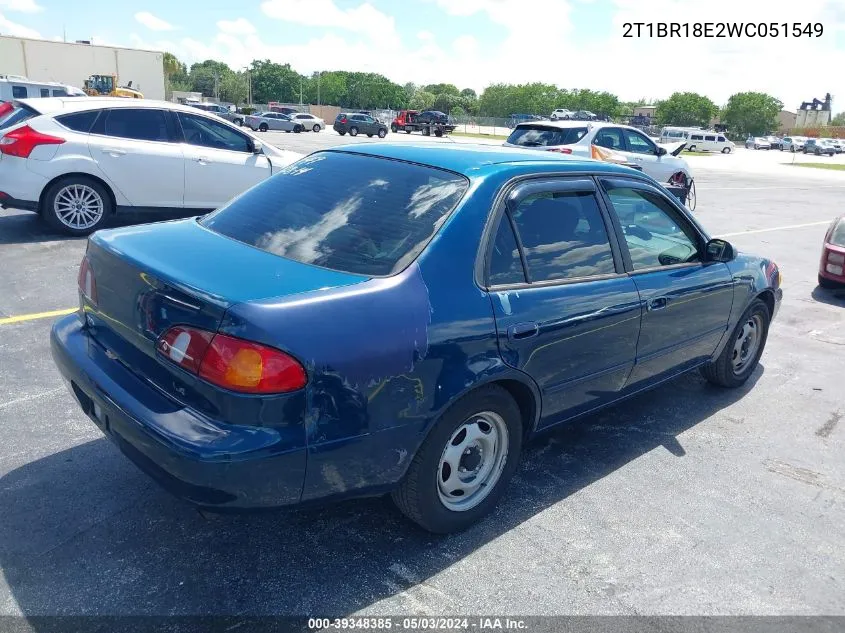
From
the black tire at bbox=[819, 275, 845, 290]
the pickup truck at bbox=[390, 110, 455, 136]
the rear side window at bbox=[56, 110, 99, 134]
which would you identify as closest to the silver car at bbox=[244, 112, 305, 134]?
the pickup truck at bbox=[390, 110, 455, 136]

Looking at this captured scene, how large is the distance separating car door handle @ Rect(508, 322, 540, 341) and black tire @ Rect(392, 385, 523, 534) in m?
0.23

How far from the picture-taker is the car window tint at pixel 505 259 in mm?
2980

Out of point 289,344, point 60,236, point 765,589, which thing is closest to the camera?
point 289,344

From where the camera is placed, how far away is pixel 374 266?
276cm

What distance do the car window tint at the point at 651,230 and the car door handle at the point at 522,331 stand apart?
99 cm

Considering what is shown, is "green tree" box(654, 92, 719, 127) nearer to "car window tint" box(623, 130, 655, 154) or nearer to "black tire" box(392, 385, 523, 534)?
"car window tint" box(623, 130, 655, 154)

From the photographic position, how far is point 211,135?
8758 mm

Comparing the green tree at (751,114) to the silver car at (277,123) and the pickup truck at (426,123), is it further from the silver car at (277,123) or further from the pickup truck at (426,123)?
the silver car at (277,123)

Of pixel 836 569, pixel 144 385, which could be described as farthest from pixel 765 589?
pixel 144 385

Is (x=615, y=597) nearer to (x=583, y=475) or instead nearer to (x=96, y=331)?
(x=583, y=475)

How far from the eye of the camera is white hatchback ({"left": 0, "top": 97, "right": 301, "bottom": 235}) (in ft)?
25.2

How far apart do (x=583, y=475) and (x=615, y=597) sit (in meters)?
0.97

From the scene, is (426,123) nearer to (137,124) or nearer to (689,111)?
(137,124)

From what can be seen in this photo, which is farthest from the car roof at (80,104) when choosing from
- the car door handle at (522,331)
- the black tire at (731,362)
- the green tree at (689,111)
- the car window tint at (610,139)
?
the green tree at (689,111)
